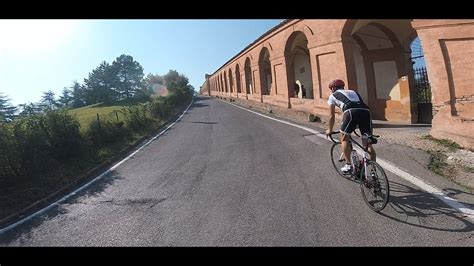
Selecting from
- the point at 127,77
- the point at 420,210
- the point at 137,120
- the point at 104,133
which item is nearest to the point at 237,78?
the point at 137,120

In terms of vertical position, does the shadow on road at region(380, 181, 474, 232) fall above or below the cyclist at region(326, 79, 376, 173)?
below

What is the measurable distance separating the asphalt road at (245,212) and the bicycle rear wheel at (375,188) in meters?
0.10

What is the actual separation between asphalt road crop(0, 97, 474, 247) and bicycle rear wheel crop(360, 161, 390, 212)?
0.10m

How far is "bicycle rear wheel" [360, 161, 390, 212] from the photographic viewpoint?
4293 mm

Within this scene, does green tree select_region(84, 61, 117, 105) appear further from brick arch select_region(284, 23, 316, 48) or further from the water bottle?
the water bottle

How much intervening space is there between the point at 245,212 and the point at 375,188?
1910mm

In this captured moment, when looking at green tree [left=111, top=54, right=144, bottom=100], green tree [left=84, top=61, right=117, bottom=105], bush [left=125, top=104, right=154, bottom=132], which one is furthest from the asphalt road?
green tree [left=111, top=54, right=144, bottom=100]

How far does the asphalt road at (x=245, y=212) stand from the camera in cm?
372
